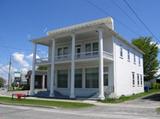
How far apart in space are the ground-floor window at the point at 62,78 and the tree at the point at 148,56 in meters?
27.3

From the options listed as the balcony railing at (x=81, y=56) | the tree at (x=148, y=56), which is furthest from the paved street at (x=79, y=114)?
the tree at (x=148, y=56)

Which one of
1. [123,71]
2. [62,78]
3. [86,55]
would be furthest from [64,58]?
[123,71]

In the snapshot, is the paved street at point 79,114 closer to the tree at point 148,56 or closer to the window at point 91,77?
the window at point 91,77

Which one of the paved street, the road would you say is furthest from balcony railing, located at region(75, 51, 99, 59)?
the paved street

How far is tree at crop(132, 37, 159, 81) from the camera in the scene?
5219cm

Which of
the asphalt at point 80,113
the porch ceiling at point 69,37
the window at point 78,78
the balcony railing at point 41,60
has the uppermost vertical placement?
the porch ceiling at point 69,37

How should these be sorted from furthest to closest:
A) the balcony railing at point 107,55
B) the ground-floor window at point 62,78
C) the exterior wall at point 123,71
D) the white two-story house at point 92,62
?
the ground-floor window at point 62,78 → the exterior wall at point 123,71 → the white two-story house at point 92,62 → the balcony railing at point 107,55

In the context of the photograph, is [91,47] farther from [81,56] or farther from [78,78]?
[78,78]

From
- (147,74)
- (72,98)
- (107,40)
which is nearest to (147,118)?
(72,98)

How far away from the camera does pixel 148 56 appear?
52.3 meters

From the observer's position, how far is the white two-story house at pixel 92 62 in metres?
25.1

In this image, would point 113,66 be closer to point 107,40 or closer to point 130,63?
point 107,40

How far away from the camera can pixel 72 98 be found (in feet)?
82.1

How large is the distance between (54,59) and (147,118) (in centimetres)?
1852
